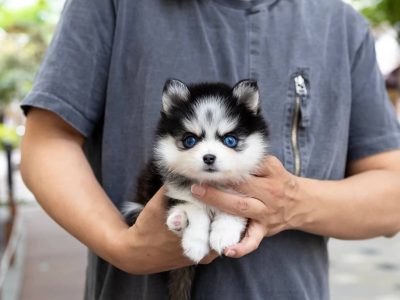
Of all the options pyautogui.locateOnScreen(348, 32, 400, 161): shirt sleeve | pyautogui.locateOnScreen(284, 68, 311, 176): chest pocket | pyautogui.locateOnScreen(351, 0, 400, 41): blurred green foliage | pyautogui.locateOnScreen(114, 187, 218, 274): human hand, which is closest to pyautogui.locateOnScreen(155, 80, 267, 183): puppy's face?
pyautogui.locateOnScreen(114, 187, 218, 274): human hand

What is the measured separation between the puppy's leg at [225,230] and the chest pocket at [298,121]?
13.8 inches

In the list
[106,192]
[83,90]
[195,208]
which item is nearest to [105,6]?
[83,90]

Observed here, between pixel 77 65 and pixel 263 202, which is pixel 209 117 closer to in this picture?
pixel 263 202

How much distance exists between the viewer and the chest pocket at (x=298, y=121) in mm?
1782

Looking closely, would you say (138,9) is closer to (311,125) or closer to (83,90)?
(83,90)

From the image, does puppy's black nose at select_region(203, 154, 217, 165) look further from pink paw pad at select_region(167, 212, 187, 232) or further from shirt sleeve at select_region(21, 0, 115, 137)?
shirt sleeve at select_region(21, 0, 115, 137)

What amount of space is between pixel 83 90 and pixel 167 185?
1.32 feet

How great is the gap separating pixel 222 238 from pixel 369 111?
0.75 m

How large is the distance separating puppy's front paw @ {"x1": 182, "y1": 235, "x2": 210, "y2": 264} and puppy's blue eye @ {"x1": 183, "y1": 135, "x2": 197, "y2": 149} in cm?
22

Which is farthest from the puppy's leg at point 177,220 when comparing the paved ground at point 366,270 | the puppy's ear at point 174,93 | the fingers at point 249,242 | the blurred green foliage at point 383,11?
the blurred green foliage at point 383,11

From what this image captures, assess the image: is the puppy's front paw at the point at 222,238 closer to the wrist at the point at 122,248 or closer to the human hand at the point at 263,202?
the human hand at the point at 263,202

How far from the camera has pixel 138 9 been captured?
5.76 feet

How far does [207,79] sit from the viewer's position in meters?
1.76

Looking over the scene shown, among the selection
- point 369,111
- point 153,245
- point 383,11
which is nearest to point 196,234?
point 153,245
